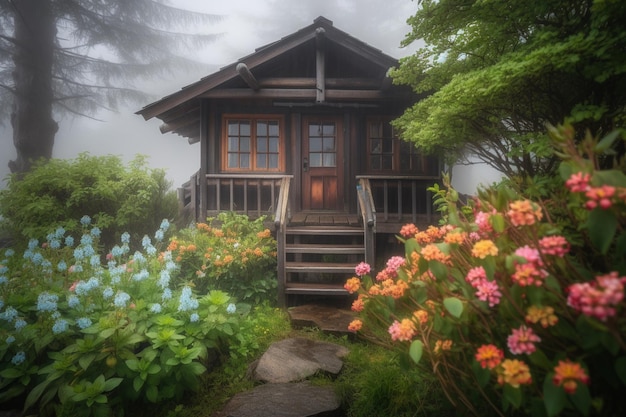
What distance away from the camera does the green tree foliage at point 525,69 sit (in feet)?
9.16

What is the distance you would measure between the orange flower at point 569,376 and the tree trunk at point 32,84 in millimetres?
16468

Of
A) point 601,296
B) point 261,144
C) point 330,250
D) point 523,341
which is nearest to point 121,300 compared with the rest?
point 523,341

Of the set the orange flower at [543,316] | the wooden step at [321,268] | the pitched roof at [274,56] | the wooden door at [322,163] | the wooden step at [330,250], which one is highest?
the pitched roof at [274,56]

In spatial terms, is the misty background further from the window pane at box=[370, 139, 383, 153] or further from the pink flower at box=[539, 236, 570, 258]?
the pink flower at box=[539, 236, 570, 258]

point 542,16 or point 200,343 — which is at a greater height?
point 542,16

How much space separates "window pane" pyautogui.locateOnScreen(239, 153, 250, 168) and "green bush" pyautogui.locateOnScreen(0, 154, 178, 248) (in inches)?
68.6

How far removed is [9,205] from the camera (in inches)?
256

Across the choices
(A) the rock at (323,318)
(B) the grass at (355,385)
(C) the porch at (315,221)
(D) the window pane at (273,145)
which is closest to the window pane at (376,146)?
(C) the porch at (315,221)

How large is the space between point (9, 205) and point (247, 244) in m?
5.35

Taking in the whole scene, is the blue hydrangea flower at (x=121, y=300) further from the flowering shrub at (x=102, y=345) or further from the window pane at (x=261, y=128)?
the window pane at (x=261, y=128)

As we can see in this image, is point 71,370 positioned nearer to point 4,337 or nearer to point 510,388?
point 4,337

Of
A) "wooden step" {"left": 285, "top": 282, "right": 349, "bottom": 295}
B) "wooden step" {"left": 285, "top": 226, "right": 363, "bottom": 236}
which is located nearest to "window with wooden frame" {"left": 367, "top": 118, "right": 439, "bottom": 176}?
"wooden step" {"left": 285, "top": 226, "right": 363, "bottom": 236}

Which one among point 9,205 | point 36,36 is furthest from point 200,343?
point 36,36

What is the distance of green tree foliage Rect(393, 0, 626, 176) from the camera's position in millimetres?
2791
